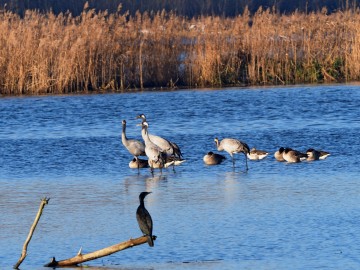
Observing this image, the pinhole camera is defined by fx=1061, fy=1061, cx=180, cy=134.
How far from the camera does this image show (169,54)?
74.8ft

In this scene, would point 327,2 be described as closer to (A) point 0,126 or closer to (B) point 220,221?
(A) point 0,126

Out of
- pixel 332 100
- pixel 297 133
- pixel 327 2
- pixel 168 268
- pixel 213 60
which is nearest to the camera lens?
pixel 168 268

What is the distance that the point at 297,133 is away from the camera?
675 inches

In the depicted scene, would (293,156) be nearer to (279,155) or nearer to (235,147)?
(279,155)

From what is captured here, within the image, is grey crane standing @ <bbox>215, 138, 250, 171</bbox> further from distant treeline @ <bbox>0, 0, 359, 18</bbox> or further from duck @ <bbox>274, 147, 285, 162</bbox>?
distant treeline @ <bbox>0, 0, 359, 18</bbox>

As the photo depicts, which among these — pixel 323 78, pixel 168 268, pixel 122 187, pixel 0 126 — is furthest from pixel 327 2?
pixel 168 268

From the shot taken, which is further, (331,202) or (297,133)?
(297,133)

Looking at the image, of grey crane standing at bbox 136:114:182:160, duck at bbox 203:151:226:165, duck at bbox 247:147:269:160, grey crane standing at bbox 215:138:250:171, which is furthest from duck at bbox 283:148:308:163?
grey crane standing at bbox 136:114:182:160

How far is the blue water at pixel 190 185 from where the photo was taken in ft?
28.9

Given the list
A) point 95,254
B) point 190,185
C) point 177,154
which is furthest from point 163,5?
point 95,254

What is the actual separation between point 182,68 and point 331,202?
1312 centimetres

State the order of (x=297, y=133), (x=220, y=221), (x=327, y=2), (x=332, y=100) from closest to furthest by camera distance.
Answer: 1. (x=220, y=221)
2. (x=297, y=133)
3. (x=332, y=100)
4. (x=327, y=2)

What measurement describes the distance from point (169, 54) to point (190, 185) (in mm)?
10826

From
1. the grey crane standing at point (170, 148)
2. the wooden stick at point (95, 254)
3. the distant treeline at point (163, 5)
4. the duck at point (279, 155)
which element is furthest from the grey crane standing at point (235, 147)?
the distant treeline at point (163, 5)
